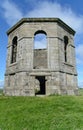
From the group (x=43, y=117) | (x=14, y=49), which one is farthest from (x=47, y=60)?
(x=43, y=117)

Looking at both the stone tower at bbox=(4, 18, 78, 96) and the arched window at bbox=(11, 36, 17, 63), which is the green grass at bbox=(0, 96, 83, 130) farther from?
the arched window at bbox=(11, 36, 17, 63)

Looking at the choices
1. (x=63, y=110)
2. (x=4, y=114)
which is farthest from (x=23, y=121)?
(x=63, y=110)

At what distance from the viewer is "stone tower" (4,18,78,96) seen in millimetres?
16656

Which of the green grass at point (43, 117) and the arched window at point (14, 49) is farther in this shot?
the arched window at point (14, 49)

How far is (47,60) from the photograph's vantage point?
1725 centimetres

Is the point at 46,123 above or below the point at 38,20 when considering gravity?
below

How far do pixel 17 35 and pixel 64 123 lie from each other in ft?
44.9

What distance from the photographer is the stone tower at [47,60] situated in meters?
16.7

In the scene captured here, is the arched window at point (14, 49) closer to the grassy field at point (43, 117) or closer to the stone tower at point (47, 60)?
the stone tower at point (47, 60)

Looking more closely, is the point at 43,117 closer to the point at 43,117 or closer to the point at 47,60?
the point at 43,117

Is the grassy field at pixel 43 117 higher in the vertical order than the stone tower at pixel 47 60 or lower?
lower

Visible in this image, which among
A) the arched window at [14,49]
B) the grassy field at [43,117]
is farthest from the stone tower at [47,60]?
the grassy field at [43,117]

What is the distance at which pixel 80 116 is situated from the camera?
8914mm

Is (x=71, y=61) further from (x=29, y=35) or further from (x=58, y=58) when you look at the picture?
(x=29, y=35)
